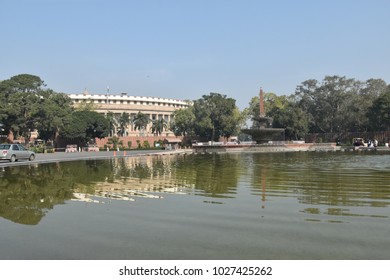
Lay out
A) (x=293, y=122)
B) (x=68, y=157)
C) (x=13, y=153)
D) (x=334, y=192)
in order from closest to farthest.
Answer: (x=334, y=192)
(x=13, y=153)
(x=68, y=157)
(x=293, y=122)

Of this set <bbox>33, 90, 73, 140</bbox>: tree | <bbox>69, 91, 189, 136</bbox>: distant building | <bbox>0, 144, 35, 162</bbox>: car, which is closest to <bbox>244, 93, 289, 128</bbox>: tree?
<bbox>69, 91, 189, 136</bbox>: distant building

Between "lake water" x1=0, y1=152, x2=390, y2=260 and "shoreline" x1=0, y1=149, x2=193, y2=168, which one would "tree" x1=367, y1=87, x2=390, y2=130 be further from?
"lake water" x1=0, y1=152, x2=390, y2=260

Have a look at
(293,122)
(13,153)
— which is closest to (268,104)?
(293,122)

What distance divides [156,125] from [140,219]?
4116 inches

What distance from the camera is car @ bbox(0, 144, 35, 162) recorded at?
31.6 m

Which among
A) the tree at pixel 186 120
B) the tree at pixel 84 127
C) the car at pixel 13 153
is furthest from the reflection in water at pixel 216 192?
the tree at pixel 186 120

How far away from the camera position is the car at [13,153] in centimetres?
3156

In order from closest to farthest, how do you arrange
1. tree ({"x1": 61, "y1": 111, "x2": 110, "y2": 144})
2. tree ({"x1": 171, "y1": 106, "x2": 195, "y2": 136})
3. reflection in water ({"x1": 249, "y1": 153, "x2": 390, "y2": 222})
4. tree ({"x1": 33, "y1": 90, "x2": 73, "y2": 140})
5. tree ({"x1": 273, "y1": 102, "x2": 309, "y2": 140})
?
1. reflection in water ({"x1": 249, "y1": 153, "x2": 390, "y2": 222})
2. tree ({"x1": 33, "y1": 90, "x2": 73, "y2": 140})
3. tree ({"x1": 61, "y1": 111, "x2": 110, "y2": 144})
4. tree ({"x1": 273, "y1": 102, "x2": 309, "y2": 140})
5. tree ({"x1": 171, "y1": 106, "x2": 195, "y2": 136})

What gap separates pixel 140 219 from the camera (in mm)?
8227

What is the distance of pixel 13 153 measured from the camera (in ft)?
106

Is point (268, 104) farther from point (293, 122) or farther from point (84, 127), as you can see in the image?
point (84, 127)

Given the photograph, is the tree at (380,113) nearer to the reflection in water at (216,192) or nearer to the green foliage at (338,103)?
the green foliage at (338,103)

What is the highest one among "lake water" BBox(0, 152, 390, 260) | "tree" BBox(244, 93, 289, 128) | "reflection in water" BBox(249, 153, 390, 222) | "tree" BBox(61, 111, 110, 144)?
"tree" BBox(244, 93, 289, 128)

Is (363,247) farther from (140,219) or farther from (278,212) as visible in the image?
(140,219)
